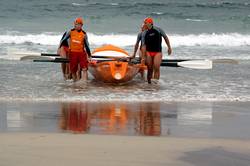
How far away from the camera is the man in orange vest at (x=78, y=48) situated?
40.0ft

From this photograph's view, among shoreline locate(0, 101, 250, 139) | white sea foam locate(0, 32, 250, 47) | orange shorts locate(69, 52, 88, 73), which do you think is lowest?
shoreline locate(0, 101, 250, 139)

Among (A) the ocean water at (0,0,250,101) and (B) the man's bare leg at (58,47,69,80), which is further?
(B) the man's bare leg at (58,47,69,80)

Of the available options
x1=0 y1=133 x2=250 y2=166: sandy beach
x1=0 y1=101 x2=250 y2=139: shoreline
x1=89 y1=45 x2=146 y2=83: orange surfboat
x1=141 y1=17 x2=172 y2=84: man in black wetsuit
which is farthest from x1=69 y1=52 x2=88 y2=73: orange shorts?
x1=0 y1=133 x2=250 y2=166: sandy beach

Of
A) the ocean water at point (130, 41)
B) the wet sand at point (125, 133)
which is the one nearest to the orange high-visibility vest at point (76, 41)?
the ocean water at point (130, 41)

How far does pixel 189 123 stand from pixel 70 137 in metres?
1.93

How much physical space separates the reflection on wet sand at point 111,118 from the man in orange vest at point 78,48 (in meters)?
2.54

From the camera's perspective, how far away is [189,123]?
8.25 meters

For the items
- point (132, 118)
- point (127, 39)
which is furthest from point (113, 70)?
point (127, 39)

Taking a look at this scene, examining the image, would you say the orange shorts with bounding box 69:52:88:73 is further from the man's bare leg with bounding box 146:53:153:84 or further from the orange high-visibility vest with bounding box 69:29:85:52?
the man's bare leg with bounding box 146:53:153:84

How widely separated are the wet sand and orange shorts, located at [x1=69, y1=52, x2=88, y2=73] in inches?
95.4

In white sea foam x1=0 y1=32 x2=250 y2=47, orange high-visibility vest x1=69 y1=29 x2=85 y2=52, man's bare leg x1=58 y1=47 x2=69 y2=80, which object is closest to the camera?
orange high-visibility vest x1=69 y1=29 x2=85 y2=52

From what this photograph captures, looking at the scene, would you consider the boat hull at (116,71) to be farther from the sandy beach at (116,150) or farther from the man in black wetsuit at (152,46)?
the sandy beach at (116,150)

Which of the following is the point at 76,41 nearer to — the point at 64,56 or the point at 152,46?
the point at 64,56

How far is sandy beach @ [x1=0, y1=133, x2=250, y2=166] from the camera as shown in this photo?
5.91 metres
